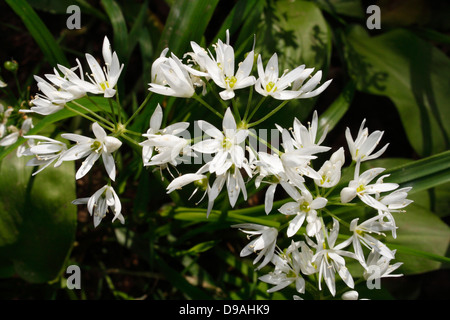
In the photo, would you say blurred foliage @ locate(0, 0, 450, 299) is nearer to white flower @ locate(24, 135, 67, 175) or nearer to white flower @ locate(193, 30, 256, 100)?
white flower @ locate(24, 135, 67, 175)

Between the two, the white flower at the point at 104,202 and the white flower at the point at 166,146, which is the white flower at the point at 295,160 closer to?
the white flower at the point at 166,146

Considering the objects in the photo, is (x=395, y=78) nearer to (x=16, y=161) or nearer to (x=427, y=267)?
(x=427, y=267)

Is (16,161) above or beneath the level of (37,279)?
above

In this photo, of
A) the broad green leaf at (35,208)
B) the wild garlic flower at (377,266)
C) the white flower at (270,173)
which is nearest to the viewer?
the white flower at (270,173)

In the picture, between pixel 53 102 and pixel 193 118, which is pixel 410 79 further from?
pixel 53 102

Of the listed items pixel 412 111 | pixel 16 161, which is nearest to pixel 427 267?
pixel 412 111

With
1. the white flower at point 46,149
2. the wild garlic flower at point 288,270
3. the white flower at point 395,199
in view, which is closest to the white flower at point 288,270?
the wild garlic flower at point 288,270
